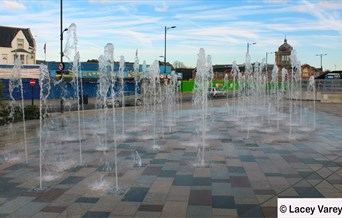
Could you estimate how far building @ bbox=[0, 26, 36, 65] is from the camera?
5459 centimetres

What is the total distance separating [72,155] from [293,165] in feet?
19.6

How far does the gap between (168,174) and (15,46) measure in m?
54.3

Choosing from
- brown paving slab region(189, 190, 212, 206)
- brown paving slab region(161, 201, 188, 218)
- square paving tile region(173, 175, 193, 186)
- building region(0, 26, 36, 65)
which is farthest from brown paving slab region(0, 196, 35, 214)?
building region(0, 26, 36, 65)

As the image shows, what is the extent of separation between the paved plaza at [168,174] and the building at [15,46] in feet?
147

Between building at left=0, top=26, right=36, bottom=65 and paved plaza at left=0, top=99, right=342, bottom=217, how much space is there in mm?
44756

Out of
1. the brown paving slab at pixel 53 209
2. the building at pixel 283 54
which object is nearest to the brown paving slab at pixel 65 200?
the brown paving slab at pixel 53 209

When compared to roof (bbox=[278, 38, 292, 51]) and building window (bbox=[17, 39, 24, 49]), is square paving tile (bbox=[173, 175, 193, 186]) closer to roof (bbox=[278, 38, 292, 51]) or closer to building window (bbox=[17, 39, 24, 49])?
building window (bbox=[17, 39, 24, 49])

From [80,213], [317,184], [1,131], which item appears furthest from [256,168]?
[1,131]

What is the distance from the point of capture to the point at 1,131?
15633 millimetres

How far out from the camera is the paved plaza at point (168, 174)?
6156 millimetres

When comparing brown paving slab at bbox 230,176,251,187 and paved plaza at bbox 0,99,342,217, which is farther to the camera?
brown paving slab at bbox 230,176,251,187

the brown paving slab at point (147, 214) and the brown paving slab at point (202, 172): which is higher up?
the brown paving slab at point (202, 172)

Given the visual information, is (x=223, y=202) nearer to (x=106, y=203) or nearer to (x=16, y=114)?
(x=106, y=203)

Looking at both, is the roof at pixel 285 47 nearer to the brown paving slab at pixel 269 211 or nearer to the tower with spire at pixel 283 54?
the tower with spire at pixel 283 54
